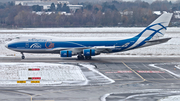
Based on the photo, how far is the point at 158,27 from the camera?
44.1m

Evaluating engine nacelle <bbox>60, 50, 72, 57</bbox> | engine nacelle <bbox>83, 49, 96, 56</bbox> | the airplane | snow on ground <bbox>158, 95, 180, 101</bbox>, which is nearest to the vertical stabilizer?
the airplane

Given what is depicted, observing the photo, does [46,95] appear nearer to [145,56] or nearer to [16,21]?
[145,56]

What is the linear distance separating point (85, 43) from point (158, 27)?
11774 mm

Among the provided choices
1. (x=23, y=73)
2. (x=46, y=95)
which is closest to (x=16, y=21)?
(x=23, y=73)

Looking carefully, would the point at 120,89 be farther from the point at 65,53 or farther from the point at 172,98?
the point at 65,53

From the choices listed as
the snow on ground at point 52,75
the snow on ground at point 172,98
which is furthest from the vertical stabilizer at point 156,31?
the snow on ground at point 172,98

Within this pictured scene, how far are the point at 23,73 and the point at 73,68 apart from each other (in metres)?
6.56

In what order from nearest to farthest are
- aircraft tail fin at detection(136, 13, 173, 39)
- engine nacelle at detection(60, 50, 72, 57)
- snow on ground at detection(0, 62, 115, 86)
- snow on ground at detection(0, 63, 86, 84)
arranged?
snow on ground at detection(0, 62, 115, 86) < snow on ground at detection(0, 63, 86, 84) < engine nacelle at detection(60, 50, 72, 57) < aircraft tail fin at detection(136, 13, 173, 39)

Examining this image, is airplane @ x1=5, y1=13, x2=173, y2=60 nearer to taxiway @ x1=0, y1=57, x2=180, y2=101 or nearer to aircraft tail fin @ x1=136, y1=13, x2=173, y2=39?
aircraft tail fin @ x1=136, y1=13, x2=173, y2=39

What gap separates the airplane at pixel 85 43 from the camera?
4291 centimetres

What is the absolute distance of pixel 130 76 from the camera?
3130 cm

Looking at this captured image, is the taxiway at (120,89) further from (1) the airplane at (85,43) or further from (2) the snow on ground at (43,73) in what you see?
(1) the airplane at (85,43)

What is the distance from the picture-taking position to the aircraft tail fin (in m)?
43.8

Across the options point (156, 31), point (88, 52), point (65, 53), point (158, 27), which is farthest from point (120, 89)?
point (158, 27)
